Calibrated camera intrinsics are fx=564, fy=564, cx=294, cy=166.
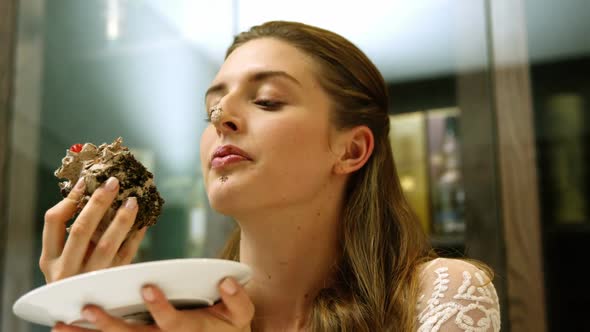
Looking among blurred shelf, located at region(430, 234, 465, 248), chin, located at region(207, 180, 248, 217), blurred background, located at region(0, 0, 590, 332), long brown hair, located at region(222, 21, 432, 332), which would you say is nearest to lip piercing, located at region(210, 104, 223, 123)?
chin, located at region(207, 180, 248, 217)

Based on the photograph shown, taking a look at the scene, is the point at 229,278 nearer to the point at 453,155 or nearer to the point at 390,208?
the point at 390,208

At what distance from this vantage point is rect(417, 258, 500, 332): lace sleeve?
0.90 m

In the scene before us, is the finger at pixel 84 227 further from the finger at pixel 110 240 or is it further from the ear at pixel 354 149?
the ear at pixel 354 149

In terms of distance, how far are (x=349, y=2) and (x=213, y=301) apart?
1073mm

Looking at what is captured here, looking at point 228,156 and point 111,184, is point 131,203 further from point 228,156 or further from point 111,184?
point 228,156

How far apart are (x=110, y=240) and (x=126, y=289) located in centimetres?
15

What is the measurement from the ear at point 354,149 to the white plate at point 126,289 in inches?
17.0

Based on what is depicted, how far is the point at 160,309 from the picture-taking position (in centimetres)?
70

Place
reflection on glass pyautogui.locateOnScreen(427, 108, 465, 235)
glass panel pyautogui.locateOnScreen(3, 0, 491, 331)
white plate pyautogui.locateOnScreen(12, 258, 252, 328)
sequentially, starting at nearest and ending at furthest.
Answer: white plate pyautogui.locateOnScreen(12, 258, 252, 328) < reflection on glass pyautogui.locateOnScreen(427, 108, 465, 235) < glass panel pyautogui.locateOnScreen(3, 0, 491, 331)

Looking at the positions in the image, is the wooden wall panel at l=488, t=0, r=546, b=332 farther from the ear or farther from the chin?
the chin

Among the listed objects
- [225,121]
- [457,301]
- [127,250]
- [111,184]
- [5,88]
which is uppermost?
[5,88]

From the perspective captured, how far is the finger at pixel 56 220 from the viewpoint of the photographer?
0.84 meters

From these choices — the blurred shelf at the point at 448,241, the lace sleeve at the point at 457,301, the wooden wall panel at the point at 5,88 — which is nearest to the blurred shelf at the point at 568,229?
the blurred shelf at the point at 448,241

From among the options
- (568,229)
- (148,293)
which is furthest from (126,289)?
(568,229)
